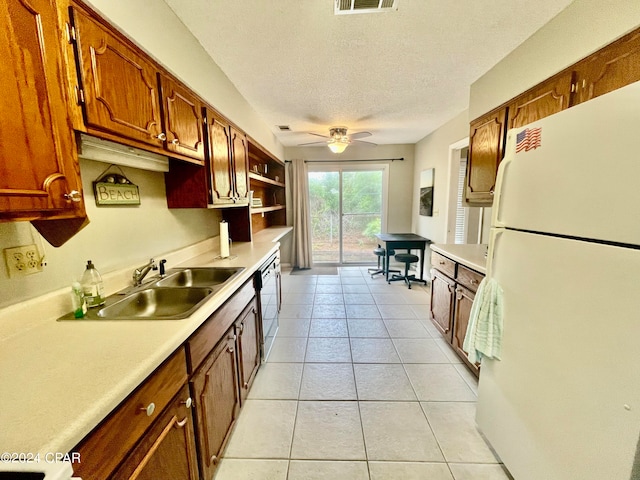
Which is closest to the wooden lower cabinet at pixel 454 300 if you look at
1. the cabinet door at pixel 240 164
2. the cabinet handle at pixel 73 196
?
the cabinet door at pixel 240 164

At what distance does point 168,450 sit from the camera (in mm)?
923

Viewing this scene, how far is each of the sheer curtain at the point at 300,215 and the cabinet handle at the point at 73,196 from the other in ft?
14.0

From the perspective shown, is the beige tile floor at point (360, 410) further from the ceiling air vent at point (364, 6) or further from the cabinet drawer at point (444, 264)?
the ceiling air vent at point (364, 6)

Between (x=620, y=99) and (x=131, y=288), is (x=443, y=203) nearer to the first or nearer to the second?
(x=620, y=99)

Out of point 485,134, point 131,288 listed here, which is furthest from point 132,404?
point 485,134

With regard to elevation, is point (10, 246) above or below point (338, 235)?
above

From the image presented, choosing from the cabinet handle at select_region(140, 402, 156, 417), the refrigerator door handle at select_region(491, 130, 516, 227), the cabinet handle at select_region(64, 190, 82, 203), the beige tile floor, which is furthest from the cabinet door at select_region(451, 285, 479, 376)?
the cabinet handle at select_region(64, 190, 82, 203)

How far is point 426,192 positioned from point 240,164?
309cm

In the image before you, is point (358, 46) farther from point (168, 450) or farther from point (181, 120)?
point (168, 450)

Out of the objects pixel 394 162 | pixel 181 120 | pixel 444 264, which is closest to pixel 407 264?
pixel 444 264

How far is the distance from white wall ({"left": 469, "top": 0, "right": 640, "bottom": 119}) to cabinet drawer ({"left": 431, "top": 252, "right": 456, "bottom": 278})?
1.35m

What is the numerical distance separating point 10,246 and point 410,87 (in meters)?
2.96

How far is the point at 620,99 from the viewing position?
0.82 meters

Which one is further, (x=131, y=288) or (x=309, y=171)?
(x=309, y=171)
